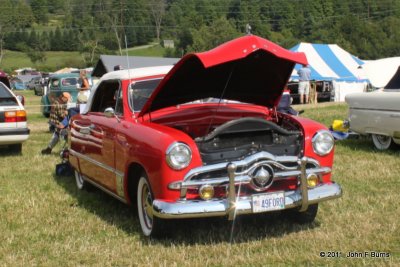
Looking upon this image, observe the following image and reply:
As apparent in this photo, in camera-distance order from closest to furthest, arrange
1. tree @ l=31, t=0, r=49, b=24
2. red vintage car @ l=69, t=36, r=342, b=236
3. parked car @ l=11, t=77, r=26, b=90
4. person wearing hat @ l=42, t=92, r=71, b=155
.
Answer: red vintage car @ l=69, t=36, r=342, b=236 < person wearing hat @ l=42, t=92, r=71, b=155 < parked car @ l=11, t=77, r=26, b=90 < tree @ l=31, t=0, r=49, b=24

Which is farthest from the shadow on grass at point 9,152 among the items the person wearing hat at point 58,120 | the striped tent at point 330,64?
the striped tent at point 330,64

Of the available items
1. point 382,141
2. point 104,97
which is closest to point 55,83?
point 382,141

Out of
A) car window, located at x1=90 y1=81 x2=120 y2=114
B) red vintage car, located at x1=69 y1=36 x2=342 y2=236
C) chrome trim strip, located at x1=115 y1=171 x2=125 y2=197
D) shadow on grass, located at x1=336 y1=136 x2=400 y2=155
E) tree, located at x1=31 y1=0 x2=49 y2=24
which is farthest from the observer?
tree, located at x1=31 y1=0 x2=49 y2=24

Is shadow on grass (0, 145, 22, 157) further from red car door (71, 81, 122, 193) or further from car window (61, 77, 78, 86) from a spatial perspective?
car window (61, 77, 78, 86)

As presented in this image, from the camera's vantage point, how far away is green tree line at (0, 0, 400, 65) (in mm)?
72750

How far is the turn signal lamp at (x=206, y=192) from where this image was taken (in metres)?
4.40

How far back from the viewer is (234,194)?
14.2 feet

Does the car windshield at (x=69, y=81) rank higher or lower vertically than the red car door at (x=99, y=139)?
lower

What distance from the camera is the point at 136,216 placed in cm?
578

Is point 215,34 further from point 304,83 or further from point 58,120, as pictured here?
point 58,120

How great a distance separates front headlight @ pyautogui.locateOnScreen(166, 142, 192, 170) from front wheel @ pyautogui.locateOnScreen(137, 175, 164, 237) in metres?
0.45

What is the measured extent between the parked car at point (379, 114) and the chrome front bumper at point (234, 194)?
4305mm

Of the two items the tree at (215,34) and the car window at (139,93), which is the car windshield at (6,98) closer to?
the car window at (139,93)

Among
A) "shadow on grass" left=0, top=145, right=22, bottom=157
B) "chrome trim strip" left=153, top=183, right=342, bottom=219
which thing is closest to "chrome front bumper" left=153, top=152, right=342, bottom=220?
"chrome trim strip" left=153, top=183, right=342, bottom=219
